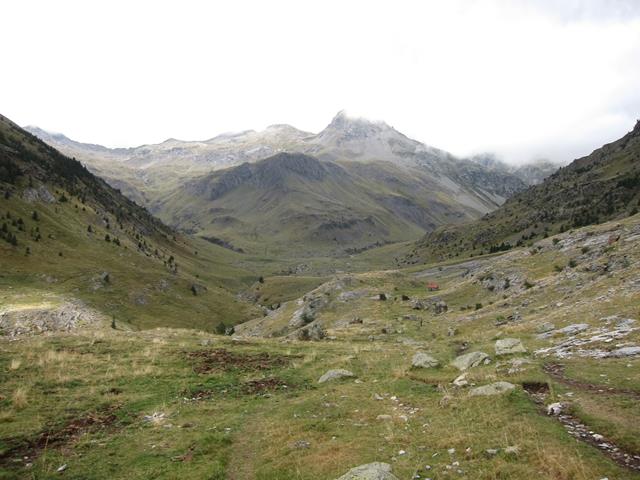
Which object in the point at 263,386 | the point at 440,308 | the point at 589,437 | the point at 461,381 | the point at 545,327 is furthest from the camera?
the point at 440,308

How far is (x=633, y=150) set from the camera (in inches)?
7795

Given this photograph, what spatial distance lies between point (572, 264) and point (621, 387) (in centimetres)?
4439

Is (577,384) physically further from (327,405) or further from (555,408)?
(327,405)

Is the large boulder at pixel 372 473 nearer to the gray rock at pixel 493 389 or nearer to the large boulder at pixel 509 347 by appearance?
the gray rock at pixel 493 389

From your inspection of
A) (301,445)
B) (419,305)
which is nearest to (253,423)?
(301,445)

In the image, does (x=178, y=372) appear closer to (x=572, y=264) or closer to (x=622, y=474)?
(x=622, y=474)

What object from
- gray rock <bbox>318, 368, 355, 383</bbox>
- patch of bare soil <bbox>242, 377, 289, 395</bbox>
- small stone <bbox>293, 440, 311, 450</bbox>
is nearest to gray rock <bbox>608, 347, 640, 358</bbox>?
gray rock <bbox>318, 368, 355, 383</bbox>

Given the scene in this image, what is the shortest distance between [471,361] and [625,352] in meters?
7.46

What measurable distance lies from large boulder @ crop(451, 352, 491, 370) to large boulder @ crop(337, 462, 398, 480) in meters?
14.1

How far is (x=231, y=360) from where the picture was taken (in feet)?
97.0

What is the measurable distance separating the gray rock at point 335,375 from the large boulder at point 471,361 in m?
6.21

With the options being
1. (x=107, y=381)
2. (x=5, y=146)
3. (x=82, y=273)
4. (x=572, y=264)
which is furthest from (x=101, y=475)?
(x=5, y=146)

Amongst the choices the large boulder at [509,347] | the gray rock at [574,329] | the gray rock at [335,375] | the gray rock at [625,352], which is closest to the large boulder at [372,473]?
the gray rock at [335,375]

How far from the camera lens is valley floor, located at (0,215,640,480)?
42.1 feet
